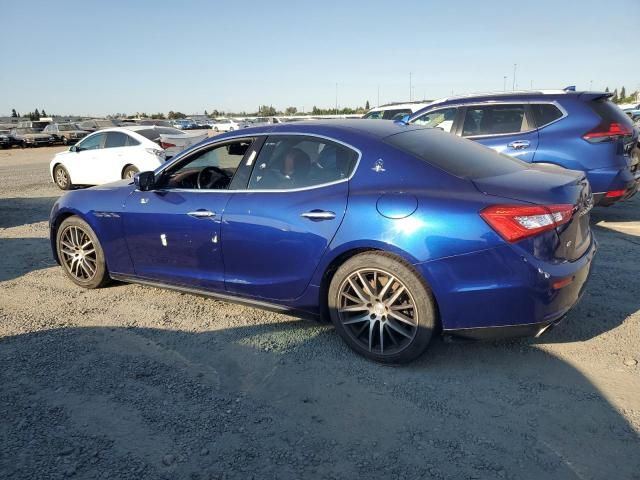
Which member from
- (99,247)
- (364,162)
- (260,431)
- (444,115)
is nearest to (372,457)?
(260,431)

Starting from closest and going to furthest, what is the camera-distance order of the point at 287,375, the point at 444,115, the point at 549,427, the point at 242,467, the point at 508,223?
the point at 242,467, the point at 549,427, the point at 508,223, the point at 287,375, the point at 444,115

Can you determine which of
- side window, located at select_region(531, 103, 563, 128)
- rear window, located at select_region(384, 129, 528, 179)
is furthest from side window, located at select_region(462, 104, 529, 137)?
rear window, located at select_region(384, 129, 528, 179)

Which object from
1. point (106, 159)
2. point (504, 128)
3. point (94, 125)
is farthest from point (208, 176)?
point (94, 125)

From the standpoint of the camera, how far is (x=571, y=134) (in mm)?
6473

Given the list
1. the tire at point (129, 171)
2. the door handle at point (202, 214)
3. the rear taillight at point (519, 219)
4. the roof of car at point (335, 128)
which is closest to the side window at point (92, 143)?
the tire at point (129, 171)

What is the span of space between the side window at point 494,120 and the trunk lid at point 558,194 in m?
3.65

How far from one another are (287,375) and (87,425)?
1188mm

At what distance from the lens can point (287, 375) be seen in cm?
337

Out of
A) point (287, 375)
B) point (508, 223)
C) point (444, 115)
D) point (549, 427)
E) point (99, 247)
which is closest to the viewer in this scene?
point (549, 427)

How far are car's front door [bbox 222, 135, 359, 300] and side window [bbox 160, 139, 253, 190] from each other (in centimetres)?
30

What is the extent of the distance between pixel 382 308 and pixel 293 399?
0.81 metres

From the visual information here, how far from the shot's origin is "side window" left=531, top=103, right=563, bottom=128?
21.8 ft

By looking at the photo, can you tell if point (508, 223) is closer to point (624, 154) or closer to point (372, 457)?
point (372, 457)

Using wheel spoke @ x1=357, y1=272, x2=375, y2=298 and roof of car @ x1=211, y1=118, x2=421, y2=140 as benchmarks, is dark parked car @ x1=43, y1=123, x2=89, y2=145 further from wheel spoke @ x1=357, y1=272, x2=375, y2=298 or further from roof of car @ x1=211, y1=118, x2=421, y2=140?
wheel spoke @ x1=357, y1=272, x2=375, y2=298
